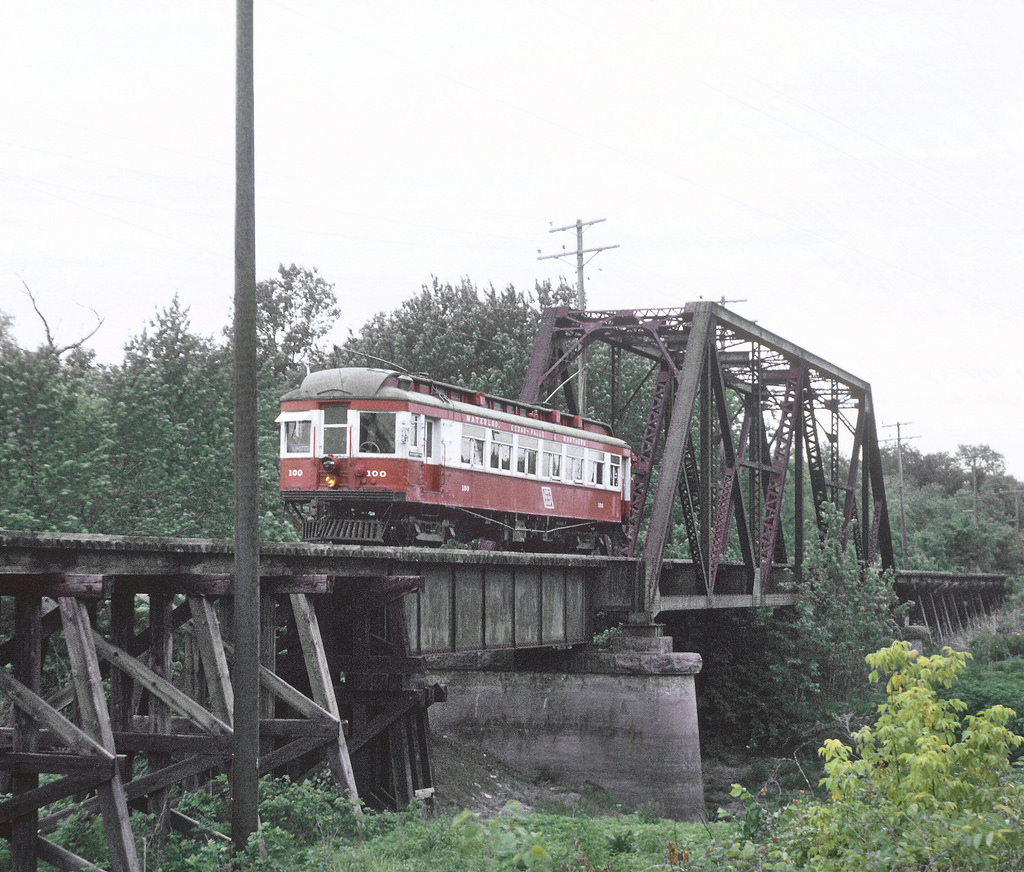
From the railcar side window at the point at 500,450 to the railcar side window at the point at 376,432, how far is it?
3256 millimetres

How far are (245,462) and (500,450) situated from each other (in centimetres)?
1351

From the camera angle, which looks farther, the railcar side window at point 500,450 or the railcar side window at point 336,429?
the railcar side window at point 500,450

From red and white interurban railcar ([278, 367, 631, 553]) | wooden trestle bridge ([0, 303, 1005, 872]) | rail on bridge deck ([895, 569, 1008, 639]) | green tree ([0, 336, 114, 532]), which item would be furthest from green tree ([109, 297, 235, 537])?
rail on bridge deck ([895, 569, 1008, 639])

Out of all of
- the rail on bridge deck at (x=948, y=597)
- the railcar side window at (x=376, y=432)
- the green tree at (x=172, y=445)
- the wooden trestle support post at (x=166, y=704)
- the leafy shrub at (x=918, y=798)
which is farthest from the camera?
the rail on bridge deck at (x=948, y=597)

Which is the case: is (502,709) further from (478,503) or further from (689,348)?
(689,348)

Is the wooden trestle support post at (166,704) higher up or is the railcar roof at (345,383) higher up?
the railcar roof at (345,383)

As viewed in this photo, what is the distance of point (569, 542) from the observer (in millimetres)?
29750

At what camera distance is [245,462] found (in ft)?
39.0

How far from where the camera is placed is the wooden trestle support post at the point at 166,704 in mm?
12102

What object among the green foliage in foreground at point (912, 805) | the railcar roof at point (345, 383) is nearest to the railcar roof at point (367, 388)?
the railcar roof at point (345, 383)

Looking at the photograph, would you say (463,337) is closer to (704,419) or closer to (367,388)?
(704,419)

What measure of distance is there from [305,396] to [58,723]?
38.9ft

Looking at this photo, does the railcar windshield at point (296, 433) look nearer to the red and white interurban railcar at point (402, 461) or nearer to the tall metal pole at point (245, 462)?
the red and white interurban railcar at point (402, 461)

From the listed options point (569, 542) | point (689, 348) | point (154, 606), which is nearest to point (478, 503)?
point (569, 542)
